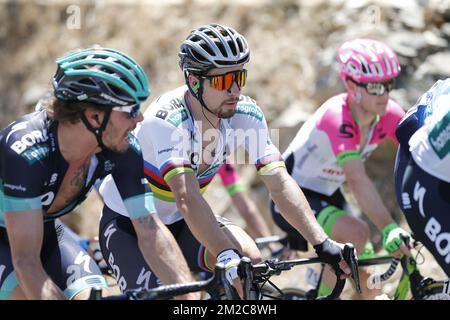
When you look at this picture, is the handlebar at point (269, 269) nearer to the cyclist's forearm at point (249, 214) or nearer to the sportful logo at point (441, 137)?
the sportful logo at point (441, 137)

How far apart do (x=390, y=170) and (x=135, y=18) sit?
22.8 feet

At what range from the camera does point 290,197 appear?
521cm

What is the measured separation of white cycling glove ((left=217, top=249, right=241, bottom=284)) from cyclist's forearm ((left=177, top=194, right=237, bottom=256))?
66mm

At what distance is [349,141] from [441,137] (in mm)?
2186

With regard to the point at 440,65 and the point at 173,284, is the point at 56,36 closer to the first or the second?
the point at 440,65

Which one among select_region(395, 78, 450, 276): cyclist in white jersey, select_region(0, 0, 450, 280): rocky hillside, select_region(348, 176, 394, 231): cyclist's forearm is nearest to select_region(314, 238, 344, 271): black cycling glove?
select_region(395, 78, 450, 276): cyclist in white jersey

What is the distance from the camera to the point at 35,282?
3873 mm

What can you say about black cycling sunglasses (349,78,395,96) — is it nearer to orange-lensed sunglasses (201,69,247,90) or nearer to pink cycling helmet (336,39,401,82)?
pink cycling helmet (336,39,401,82)

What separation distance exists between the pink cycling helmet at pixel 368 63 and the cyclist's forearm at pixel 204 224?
8.51 ft

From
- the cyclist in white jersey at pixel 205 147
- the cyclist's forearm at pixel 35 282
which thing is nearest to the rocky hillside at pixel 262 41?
the cyclist in white jersey at pixel 205 147

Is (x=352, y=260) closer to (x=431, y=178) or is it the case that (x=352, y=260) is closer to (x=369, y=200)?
(x=431, y=178)

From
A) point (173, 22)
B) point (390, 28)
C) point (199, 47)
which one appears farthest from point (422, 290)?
point (173, 22)

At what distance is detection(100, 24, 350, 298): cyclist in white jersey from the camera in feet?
16.0

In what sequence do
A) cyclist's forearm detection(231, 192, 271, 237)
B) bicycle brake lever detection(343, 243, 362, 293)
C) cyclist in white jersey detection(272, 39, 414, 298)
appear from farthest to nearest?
cyclist's forearm detection(231, 192, 271, 237), cyclist in white jersey detection(272, 39, 414, 298), bicycle brake lever detection(343, 243, 362, 293)
